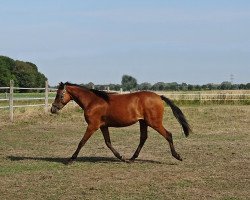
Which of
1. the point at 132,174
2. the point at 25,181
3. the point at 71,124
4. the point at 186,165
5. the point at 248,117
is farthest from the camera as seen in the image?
the point at 248,117

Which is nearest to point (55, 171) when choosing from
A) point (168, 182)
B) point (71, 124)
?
point (168, 182)

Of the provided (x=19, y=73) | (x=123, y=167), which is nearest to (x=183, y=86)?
(x=19, y=73)

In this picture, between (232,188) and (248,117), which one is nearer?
(232,188)

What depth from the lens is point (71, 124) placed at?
819 inches

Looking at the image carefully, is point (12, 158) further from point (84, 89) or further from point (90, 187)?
point (90, 187)

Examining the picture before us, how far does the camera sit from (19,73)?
97.6 m

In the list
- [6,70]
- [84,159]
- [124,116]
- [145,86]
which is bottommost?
[84,159]

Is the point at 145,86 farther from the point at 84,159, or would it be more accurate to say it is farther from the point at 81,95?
the point at 81,95

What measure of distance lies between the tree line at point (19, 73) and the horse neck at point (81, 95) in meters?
81.7

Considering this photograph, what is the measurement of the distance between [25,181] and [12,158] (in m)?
2.90

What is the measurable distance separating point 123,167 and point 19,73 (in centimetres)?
9046

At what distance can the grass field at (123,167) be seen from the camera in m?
7.59

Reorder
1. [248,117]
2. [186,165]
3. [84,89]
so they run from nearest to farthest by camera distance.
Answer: [186,165] → [84,89] → [248,117]

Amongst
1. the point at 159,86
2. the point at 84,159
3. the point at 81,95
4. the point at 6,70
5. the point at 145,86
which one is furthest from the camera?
the point at 6,70
